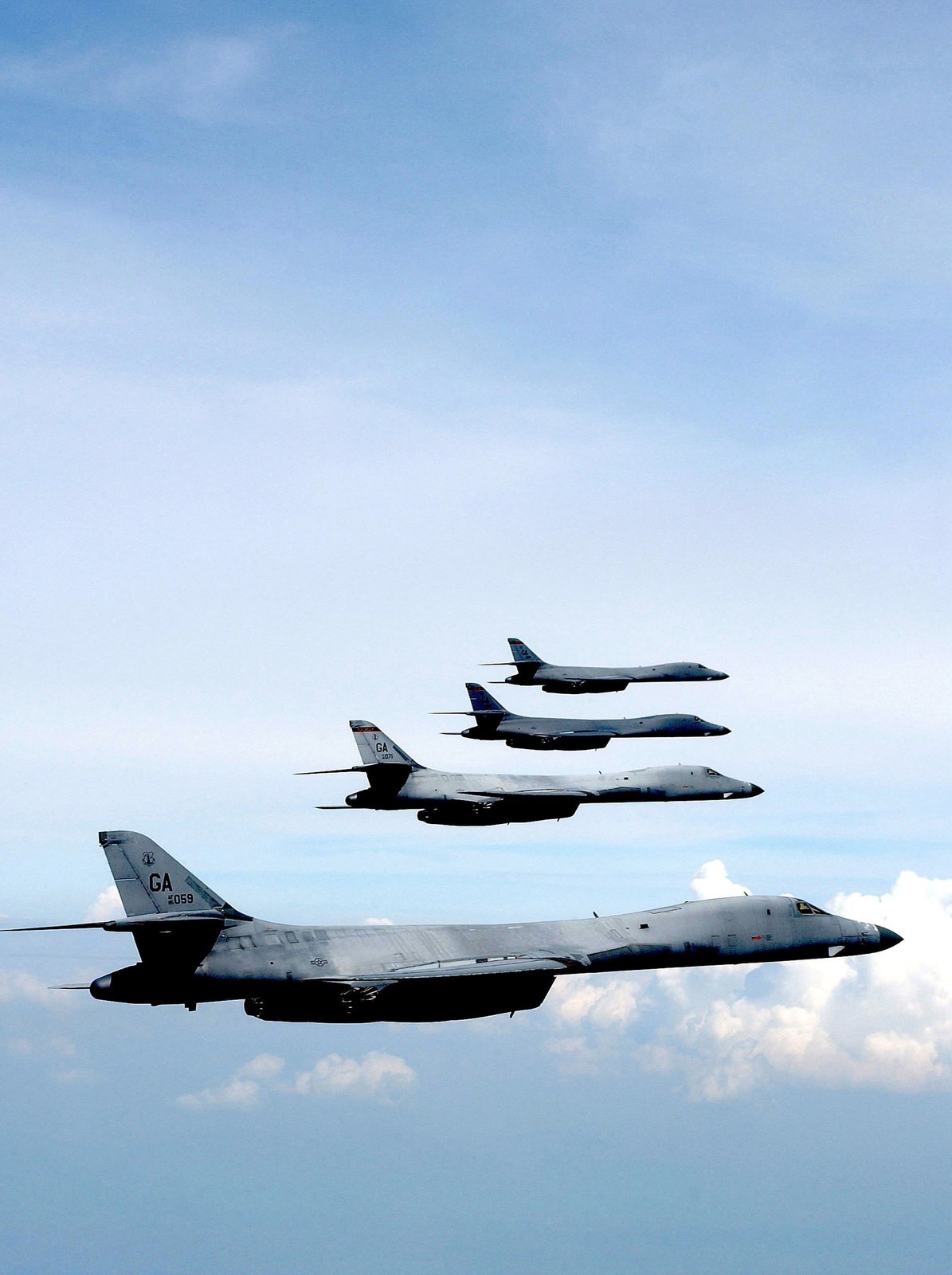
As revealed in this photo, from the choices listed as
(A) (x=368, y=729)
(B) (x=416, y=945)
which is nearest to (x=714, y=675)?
(A) (x=368, y=729)

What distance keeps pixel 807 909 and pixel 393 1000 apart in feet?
56.4

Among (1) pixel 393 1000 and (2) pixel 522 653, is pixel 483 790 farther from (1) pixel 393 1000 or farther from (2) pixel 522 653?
(1) pixel 393 1000

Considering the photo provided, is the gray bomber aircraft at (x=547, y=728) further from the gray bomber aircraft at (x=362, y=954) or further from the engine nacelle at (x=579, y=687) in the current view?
the gray bomber aircraft at (x=362, y=954)

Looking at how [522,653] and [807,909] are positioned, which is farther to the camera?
[522,653]

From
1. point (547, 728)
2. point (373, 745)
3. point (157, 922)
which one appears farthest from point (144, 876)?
point (547, 728)

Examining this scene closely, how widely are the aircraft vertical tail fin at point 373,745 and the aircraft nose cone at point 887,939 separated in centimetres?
2527

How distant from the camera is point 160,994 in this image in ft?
124

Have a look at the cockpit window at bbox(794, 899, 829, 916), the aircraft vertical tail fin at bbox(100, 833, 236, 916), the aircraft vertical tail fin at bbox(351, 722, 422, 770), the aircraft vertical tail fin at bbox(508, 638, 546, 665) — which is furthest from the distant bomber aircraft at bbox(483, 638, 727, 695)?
the aircraft vertical tail fin at bbox(100, 833, 236, 916)

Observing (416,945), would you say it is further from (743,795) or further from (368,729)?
(743,795)

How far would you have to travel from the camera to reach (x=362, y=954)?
4128 centimetres

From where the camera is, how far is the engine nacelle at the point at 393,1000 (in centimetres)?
3838

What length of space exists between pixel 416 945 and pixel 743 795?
97.4ft

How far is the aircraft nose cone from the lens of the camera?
152 feet

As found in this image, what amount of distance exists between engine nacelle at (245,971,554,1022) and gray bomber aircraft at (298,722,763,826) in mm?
21470
